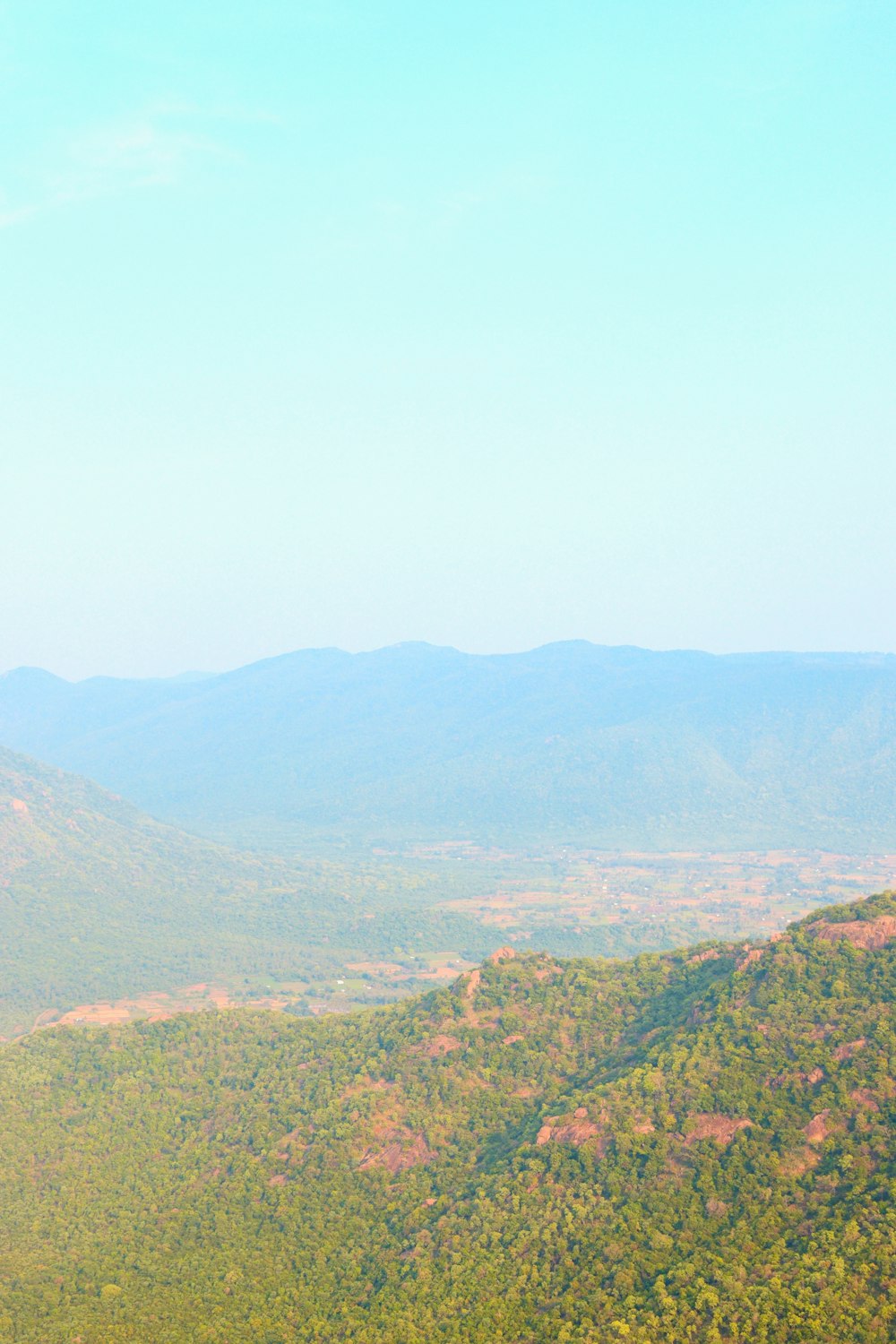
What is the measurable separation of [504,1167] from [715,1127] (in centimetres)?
1252

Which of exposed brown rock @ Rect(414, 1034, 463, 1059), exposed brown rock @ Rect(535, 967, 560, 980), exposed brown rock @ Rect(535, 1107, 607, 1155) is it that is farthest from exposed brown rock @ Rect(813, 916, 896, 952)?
exposed brown rock @ Rect(414, 1034, 463, 1059)

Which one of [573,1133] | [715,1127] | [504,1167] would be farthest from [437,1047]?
[715,1127]

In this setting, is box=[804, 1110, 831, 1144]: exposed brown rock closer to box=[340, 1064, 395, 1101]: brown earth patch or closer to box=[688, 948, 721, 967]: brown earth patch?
box=[688, 948, 721, 967]: brown earth patch

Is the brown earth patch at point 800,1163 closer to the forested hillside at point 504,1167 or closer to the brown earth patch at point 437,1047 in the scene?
the forested hillside at point 504,1167

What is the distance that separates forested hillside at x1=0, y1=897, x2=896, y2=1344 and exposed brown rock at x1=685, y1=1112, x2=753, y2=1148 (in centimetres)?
17

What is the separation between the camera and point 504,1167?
67.8 metres

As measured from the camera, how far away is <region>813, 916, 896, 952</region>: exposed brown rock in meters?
75.0

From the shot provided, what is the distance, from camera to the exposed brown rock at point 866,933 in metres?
75.0

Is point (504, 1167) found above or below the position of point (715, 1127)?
below

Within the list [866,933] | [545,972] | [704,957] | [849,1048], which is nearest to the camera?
[849,1048]

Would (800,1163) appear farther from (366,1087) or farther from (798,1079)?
(366,1087)

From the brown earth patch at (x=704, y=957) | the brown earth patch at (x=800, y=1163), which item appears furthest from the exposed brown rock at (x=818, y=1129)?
the brown earth patch at (x=704, y=957)

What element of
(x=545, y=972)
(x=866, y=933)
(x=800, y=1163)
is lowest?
(x=800, y=1163)

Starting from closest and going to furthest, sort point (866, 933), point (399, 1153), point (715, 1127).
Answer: point (715, 1127), point (399, 1153), point (866, 933)
